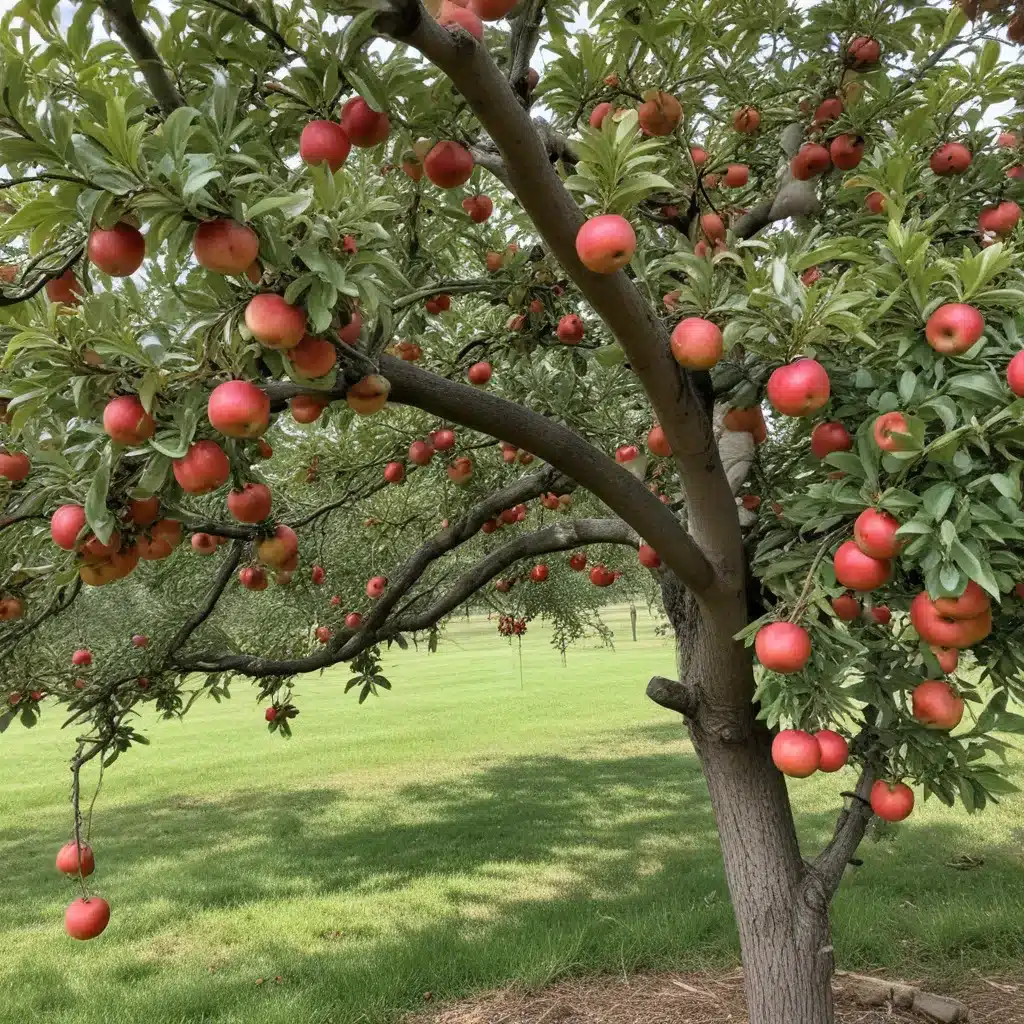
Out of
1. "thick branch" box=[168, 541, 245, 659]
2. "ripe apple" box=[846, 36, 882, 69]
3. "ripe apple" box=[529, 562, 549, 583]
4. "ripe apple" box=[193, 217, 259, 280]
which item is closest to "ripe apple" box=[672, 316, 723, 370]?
"ripe apple" box=[193, 217, 259, 280]

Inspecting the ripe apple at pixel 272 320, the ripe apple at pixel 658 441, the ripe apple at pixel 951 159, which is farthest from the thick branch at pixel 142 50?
the ripe apple at pixel 951 159

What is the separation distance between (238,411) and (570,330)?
2.65 metres

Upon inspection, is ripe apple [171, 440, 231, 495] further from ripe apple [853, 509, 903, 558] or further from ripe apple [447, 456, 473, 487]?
ripe apple [447, 456, 473, 487]

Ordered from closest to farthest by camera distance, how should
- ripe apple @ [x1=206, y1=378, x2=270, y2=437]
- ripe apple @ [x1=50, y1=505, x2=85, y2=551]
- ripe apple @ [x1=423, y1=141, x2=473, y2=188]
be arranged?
1. ripe apple @ [x1=206, y1=378, x2=270, y2=437]
2. ripe apple @ [x1=50, y1=505, x2=85, y2=551]
3. ripe apple @ [x1=423, y1=141, x2=473, y2=188]

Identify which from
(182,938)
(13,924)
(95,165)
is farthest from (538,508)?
(95,165)

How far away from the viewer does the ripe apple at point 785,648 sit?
7.06ft

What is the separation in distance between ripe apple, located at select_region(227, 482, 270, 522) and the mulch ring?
4406 mm

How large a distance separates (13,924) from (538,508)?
6.59 meters

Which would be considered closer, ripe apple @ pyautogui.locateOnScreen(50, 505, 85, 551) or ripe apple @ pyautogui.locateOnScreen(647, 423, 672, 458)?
ripe apple @ pyautogui.locateOnScreen(50, 505, 85, 551)

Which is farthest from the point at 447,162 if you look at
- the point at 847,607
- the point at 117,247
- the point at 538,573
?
the point at 538,573

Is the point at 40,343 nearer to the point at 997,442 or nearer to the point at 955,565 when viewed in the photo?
the point at 955,565

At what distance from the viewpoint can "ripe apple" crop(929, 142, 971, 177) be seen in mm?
2979

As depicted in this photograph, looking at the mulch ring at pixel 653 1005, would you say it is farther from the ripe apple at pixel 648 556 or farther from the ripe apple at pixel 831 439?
the ripe apple at pixel 831 439

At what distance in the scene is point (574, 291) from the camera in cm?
426
